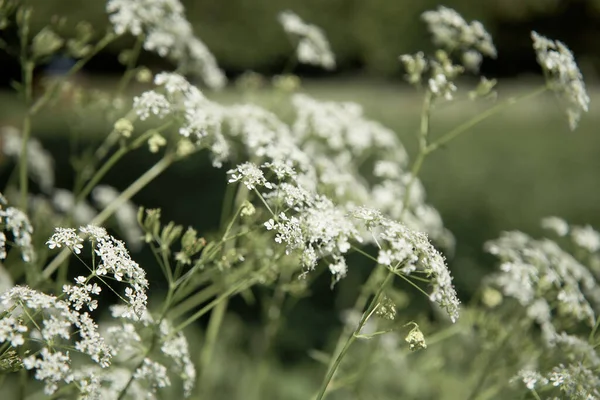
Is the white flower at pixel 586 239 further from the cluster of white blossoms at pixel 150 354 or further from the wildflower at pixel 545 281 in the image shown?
the cluster of white blossoms at pixel 150 354

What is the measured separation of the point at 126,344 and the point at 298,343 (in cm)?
427

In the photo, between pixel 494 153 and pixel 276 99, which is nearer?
pixel 276 99

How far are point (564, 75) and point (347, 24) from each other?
2793 centimetres

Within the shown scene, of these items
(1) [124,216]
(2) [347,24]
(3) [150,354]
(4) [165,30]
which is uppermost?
(4) [165,30]

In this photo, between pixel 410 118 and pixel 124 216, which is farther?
pixel 410 118

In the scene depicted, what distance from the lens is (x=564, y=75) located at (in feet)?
8.07

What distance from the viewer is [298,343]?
622 cm

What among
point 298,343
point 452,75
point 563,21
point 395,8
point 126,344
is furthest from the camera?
point 563,21

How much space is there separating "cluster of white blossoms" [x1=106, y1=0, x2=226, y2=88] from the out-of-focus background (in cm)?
39

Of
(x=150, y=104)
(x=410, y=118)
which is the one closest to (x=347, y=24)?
(x=410, y=118)

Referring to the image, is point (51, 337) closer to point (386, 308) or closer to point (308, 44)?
point (386, 308)

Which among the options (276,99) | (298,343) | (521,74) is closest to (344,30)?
(521,74)

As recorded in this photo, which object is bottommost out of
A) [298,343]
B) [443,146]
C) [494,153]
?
[494,153]

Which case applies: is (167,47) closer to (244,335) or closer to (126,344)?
(126,344)
